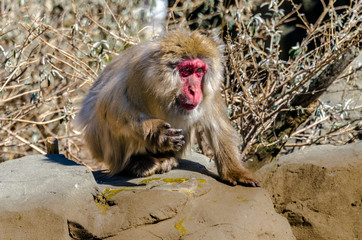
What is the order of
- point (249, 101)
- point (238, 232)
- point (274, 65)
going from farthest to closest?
point (274, 65), point (249, 101), point (238, 232)

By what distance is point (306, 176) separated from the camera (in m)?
4.46

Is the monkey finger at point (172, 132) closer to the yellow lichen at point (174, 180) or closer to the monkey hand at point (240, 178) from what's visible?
the yellow lichen at point (174, 180)

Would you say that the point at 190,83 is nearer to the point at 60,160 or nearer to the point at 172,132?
the point at 172,132

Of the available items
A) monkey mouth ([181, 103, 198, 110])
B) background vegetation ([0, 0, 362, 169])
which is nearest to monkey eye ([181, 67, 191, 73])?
monkey mouth ([181, 103, 198, 110])

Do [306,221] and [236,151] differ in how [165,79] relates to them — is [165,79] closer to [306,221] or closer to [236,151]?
[236,151]

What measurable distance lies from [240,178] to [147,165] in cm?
96

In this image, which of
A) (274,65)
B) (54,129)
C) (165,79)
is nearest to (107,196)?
(165,79)

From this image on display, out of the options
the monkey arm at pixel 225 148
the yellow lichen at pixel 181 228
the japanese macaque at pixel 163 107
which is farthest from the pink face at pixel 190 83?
the yellow lichen at pixel 181 228

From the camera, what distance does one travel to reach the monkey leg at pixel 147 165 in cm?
457

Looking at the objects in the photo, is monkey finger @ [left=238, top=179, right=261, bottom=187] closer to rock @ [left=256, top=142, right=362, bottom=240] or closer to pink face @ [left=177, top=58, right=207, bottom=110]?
rock @ [left=256, top=142, right=362, bottom=240]

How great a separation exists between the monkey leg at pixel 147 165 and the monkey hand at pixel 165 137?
1.74 ft

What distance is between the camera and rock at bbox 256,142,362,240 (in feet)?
14.0

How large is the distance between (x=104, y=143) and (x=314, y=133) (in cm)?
403

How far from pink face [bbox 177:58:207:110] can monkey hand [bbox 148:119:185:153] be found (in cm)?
35
